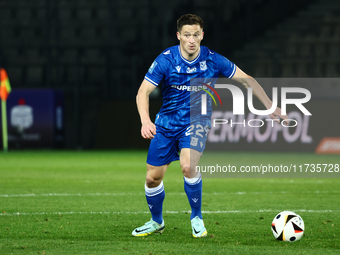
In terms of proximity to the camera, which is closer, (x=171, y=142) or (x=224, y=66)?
(x=171, y=142)

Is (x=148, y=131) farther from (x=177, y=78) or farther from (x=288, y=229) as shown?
(x=288, y=229)

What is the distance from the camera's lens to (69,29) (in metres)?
24.5

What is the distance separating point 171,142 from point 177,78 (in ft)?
1.88

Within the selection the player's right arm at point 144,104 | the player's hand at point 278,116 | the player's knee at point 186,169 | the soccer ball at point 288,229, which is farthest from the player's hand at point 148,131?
the soccer ball at point 288,229

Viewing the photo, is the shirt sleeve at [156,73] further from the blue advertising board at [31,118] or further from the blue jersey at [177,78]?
the blue advertising board at [31,118]

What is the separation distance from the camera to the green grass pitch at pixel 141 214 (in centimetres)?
454

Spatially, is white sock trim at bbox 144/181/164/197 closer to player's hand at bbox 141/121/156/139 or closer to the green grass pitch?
the green grass pitch

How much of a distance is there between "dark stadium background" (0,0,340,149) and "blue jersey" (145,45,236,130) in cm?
1583

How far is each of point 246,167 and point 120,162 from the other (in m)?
3.36

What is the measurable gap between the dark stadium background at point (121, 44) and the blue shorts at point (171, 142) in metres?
15.9

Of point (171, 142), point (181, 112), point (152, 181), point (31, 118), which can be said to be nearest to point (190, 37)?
point (181, 112)

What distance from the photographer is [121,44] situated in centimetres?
2328

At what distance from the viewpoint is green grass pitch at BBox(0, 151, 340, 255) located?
4.54m

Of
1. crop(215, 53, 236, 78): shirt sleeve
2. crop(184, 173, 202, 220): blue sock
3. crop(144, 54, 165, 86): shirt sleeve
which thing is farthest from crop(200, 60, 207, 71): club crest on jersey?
crop(184, 173, 202, 220): blue sock
